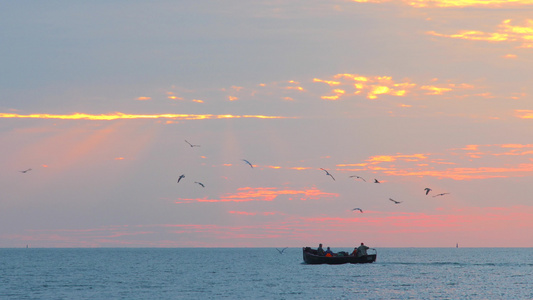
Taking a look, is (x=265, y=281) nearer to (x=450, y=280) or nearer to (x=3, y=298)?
(x=450, y=280)

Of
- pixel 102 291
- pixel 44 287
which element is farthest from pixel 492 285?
pixel 44 287

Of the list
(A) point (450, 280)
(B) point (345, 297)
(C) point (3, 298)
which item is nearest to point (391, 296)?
(B) point (345, 297)

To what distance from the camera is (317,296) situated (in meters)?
72.2

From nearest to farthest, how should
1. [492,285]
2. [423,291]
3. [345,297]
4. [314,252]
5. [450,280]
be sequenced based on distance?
[345,297], [423,291], [492,285], [450,280], [314,252]

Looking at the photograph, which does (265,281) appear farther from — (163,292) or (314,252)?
(314,252)

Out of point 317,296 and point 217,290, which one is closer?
point 317,296

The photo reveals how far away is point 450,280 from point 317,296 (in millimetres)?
31104

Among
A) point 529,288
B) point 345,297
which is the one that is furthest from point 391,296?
point 529,288

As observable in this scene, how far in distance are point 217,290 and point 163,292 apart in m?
6.22

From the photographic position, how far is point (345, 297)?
71500mm

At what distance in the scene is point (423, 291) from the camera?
77750 millimetres

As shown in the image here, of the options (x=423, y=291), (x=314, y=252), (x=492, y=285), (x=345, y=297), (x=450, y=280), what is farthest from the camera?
(x=314, y=252)

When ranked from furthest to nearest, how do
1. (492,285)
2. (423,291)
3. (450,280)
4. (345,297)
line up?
1. (450,280)
2. (492,285)
3. (423,291)
4. (345,297)

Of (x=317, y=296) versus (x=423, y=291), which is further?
(x=423, y=291)
